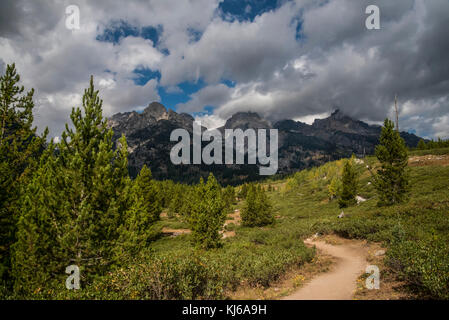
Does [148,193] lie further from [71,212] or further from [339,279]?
[339,279]

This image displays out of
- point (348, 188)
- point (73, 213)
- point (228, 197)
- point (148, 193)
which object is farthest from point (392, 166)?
point (228, 197)

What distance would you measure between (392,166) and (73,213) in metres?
33.5

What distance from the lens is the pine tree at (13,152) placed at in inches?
460

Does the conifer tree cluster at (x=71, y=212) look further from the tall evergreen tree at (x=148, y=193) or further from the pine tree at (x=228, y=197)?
the pine tree at (x=228, y=197)

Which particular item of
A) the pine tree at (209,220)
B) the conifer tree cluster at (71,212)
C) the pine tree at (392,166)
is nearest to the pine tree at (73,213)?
the conifer tree cluster at (71,212)

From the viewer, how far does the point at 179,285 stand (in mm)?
8508

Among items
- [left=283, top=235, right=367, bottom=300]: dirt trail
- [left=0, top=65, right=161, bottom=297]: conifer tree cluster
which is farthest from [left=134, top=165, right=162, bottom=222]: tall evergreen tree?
[left=283, top=235, right=367, bottom=300]: dirt trail

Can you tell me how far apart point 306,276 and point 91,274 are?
38.9 ft

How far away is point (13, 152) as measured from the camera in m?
13.6

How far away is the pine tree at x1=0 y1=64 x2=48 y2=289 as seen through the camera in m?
11.7

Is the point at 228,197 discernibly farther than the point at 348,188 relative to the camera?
Yes

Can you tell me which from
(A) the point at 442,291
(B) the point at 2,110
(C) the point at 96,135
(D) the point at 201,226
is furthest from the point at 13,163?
(A) the point at 442,291

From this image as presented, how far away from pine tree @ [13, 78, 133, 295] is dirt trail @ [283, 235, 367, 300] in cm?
946
